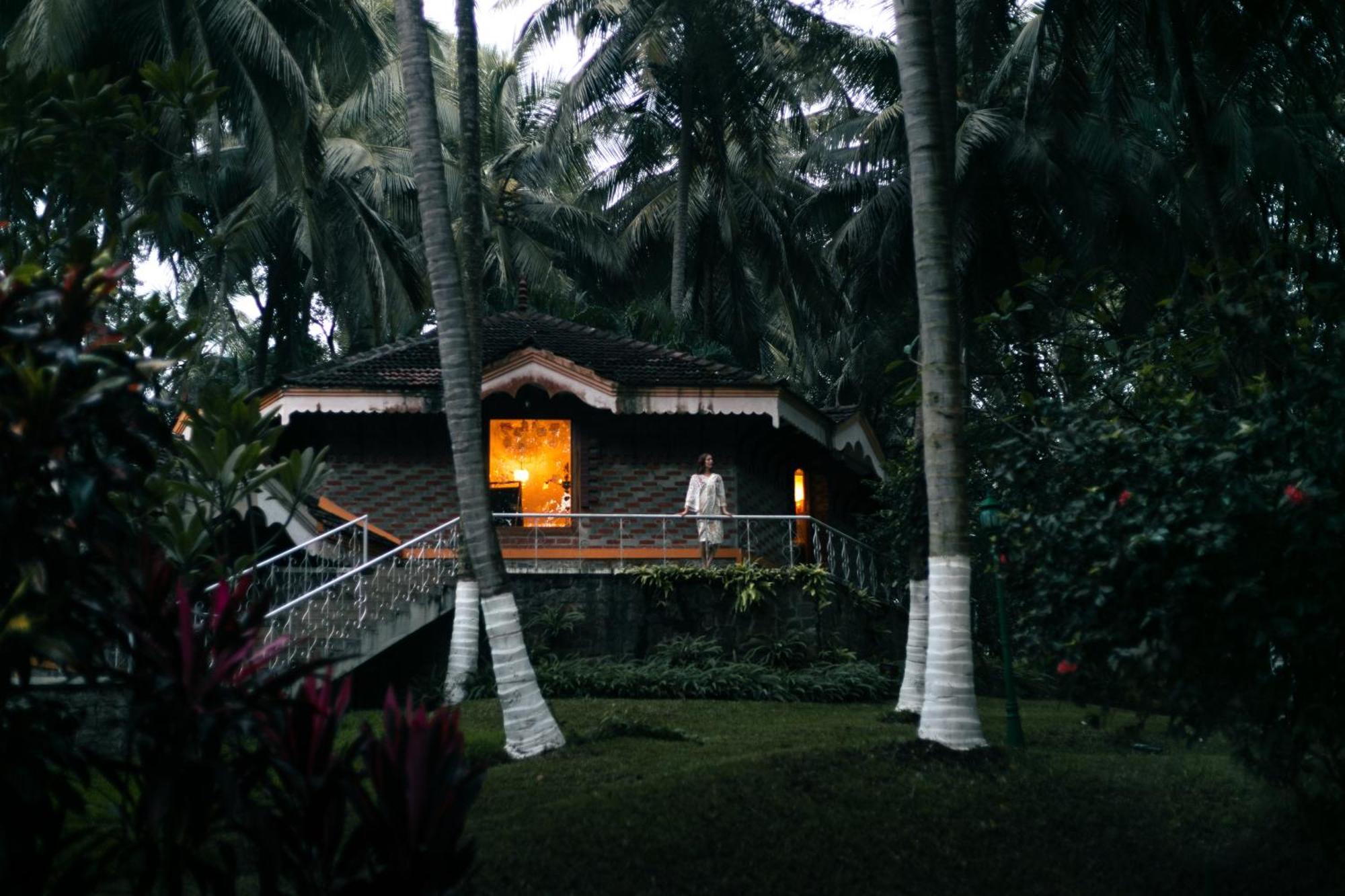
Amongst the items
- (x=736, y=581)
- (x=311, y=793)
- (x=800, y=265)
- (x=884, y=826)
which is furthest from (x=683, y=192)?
(x=311, y=793)

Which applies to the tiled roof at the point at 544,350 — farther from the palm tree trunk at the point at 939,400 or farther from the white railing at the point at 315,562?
the palm tree trunk at the point at 939,400

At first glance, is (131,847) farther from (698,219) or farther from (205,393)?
(698,219)

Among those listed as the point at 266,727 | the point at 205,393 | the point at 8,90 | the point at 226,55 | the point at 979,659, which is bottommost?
the point at 979,659

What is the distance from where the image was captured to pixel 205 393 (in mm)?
9391

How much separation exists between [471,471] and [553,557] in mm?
7792

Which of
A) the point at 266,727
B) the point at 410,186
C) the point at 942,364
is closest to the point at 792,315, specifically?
the point at 410,186

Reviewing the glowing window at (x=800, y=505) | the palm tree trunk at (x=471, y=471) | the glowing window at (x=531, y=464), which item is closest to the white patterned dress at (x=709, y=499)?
the glowing window at (x=531, y=464)

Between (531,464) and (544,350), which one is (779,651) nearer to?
(544,350)

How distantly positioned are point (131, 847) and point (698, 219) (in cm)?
2764

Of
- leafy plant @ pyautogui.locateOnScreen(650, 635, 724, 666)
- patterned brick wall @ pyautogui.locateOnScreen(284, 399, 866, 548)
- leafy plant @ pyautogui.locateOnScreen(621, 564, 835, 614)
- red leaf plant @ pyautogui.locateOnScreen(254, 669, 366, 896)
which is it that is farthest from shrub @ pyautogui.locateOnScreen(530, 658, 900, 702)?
red leaf plant @ pyautogui.locateOnScreen(254, 669, 366, 896)

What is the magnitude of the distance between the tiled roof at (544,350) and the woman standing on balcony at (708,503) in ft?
4.40

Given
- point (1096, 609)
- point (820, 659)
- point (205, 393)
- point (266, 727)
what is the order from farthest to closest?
point (820, 659) → point (205, 393) → point (1096, 609) → point (266, 727)

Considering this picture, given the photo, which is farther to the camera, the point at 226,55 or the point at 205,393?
the point at 226,55

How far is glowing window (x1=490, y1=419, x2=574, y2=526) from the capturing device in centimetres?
2223
